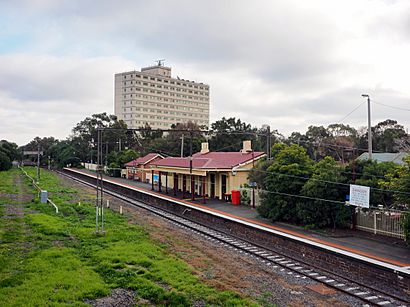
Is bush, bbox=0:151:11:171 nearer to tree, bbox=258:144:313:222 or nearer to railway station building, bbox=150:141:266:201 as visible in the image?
railway station building, bbox=150:141:266:201

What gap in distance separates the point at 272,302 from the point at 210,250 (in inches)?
241

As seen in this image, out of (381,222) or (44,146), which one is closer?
(381,222)

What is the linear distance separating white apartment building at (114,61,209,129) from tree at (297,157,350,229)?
98069mm

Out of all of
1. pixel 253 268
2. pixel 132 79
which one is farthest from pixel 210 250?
pixel 132 79

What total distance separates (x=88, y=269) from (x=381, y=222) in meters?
12.0

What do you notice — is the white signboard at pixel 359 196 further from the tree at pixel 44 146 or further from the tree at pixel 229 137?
the tree at pixel 44 146

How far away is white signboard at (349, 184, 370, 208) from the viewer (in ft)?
53.8

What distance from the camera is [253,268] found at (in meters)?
13.4

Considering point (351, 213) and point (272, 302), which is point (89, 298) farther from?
point (351, 213)

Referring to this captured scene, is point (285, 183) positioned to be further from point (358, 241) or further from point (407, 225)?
point (407, 225)

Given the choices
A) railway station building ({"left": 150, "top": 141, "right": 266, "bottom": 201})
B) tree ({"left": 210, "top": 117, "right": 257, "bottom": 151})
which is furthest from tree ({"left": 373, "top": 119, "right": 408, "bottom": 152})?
railway station building ({"left": 150, "top": 141, "right": 266, "bottom": 201})

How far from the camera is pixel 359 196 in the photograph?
16.8 metres

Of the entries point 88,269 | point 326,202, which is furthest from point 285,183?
point 88,269

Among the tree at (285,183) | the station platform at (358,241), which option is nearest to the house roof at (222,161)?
the station platform at (358,241)
